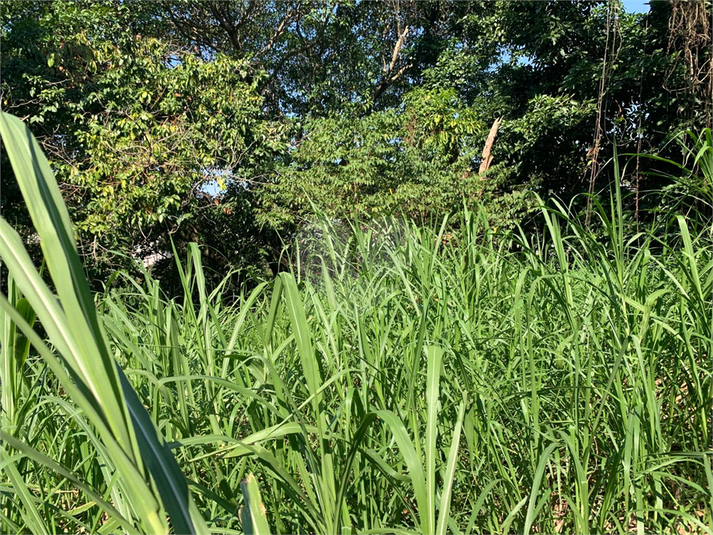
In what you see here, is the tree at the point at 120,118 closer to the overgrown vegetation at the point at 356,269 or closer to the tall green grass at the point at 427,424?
the overgrown vegetation at the point at 356,269

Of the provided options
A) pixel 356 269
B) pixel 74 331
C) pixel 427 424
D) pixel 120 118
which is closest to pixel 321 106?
pixel 120 118

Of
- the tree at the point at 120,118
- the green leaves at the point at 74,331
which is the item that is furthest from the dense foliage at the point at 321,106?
the green leaves at the point at 74,331

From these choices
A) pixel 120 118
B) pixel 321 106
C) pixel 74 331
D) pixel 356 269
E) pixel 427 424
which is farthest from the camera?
pixel 321 106

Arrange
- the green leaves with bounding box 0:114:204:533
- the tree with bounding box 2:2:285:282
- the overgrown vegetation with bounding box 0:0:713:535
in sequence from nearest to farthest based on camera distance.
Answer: the green leaves with bounding box 0:114:204:533 < the overgrown vegetation with bounding box 0:0:713:535 < the tree with bounding box 2:2:285:282

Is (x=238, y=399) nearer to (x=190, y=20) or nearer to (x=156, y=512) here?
(x=156, y=512)

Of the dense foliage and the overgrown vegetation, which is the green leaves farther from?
the dense foliage

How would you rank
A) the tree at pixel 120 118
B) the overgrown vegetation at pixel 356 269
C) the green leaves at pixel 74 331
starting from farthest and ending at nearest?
the tree at pixel 120 118 → the overgrown vegetation at pixel 356 269 → the green leaves at pixel 74 331

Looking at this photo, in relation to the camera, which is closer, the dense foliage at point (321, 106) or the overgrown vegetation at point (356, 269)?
the overgrown vegetation at point (356, 269)

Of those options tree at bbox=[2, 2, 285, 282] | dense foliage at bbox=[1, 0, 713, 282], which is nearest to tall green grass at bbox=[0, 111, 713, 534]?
dense foliage at bbox=[1, 0, 713, 282]

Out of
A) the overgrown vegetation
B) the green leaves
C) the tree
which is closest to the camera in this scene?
the green leaves

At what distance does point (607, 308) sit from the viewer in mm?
1252

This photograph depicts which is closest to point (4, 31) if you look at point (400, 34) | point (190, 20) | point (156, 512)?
point (190, 20)

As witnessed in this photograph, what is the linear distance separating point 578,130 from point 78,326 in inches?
388

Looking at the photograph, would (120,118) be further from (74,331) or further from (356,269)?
(74,331)
